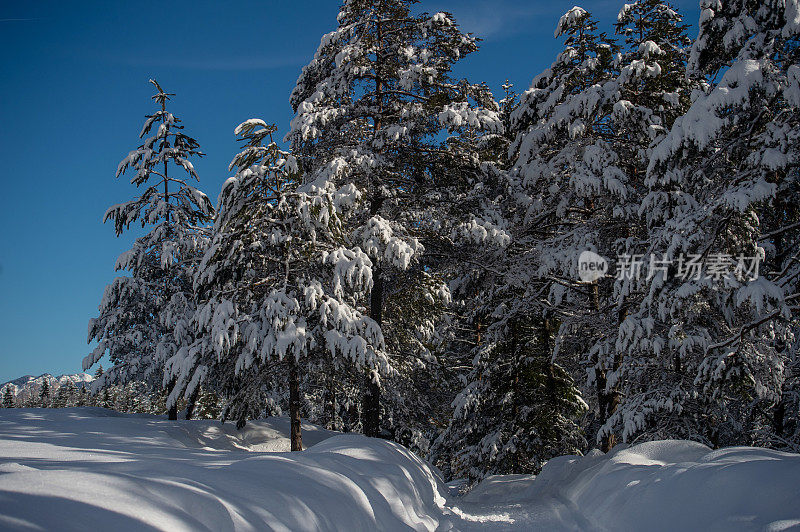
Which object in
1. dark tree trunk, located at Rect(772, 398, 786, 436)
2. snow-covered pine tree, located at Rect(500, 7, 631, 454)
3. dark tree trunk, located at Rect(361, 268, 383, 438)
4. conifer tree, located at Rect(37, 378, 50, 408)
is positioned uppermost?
snow-covered pine tree, located at Rect(500, 7, 631, 454)

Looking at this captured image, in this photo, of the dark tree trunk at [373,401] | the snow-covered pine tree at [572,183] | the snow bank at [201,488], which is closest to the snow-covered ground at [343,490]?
the snow bank at [201,488]

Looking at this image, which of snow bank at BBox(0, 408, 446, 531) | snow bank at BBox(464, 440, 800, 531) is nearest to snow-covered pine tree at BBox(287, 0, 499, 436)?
snow bank at BBox(0, 408, 446, 531)

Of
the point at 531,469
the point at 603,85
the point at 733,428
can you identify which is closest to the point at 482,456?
the point at 531,469

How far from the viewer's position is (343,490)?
476cm

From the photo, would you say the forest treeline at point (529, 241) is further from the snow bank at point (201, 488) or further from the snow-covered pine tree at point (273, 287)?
the snow bank at point (201, 488)

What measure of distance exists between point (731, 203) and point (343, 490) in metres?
6.26

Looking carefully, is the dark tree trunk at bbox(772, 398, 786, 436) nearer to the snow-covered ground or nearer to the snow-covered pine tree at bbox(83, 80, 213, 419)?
the snow-covered ground

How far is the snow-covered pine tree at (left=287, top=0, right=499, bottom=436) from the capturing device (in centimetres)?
1107

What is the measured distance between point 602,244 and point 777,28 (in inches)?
212

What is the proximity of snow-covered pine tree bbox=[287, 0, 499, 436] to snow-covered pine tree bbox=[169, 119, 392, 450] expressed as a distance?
1242 millimetres

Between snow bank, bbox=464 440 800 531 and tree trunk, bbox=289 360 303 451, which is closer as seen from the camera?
snow bank, bbox=464 440 800 531

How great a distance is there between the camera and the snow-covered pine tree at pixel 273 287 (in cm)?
885

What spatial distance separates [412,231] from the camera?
11.6 metres

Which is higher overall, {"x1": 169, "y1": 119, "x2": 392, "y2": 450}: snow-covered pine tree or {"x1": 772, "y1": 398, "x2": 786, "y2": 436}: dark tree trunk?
{"x1": 169, "y1": 119, "x2": 392, "y2": 450}: snow-covered pine tree
